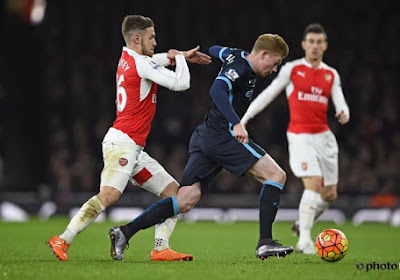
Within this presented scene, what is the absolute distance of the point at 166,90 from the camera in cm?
2138

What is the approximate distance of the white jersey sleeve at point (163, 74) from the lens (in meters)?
6.66

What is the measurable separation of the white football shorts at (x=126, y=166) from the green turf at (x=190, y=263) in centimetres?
70

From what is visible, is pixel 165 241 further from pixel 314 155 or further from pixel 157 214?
pixel 314 155

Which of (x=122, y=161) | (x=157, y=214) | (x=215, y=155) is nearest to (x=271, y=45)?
(x=215, y=155)

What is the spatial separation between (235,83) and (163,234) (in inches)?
59.8

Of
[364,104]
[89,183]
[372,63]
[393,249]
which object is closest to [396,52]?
[372,63]

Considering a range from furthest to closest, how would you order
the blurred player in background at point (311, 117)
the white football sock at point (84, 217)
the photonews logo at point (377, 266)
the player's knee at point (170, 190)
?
the blurred player in background at point (311, 117)
the player's knee at point (170, 190)
the white football sock at point (84, 217)
the photonews logo at point (377, 266)

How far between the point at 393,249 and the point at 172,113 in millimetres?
11842

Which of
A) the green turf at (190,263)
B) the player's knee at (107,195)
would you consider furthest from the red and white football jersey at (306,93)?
the player's knee at (107,195)

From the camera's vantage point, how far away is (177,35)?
75.1 feet

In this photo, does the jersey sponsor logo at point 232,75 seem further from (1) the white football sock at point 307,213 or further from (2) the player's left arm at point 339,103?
(1) the white football sock at point 307,213

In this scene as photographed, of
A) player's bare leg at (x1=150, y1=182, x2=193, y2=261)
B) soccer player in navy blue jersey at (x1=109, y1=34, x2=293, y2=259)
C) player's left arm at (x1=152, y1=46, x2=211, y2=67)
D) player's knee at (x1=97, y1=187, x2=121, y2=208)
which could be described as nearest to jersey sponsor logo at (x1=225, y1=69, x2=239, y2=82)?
soccer player in navy blue jersey at (x1=109, y1=34, x2=293, y2=259)

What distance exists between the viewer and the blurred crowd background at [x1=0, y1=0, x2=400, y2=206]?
18844 mm

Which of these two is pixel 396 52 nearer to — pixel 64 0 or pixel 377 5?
pixel 377 5
